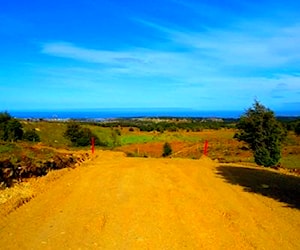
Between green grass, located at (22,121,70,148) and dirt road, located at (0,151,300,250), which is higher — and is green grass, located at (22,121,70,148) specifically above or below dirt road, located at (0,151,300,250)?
below

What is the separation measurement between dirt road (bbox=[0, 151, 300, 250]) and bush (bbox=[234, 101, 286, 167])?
10.8 metres

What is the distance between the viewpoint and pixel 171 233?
1016 cm

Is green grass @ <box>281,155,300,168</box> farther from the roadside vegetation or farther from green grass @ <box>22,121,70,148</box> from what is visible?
green grass @ <box>22,121,70,148</box>

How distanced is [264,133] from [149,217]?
18.0 metres

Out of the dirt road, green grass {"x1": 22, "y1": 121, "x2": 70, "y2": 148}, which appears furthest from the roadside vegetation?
the dirt road

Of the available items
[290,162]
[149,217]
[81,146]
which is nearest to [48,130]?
[81,146]

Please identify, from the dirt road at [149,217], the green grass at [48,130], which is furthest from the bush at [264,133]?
the green grass at [48,130]

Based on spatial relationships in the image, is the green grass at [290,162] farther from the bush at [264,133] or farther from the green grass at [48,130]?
the green grass at [48,130]

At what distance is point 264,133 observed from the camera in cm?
2822

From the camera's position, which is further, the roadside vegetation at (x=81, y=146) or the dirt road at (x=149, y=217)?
the roadside vegetation at (x=81, y=146)

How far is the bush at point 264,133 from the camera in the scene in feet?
91.6

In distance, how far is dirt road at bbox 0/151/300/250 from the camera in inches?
376

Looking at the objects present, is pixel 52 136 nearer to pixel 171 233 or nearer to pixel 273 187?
pixel 273 187

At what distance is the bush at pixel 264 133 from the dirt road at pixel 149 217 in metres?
10.8
